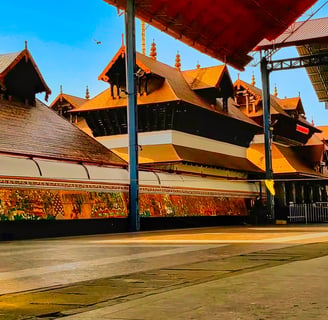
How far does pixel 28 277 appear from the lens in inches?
340

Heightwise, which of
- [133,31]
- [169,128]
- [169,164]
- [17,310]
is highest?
[133,31]

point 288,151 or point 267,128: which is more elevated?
point 267,128

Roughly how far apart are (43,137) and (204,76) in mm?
17782

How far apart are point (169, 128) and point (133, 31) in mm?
8811

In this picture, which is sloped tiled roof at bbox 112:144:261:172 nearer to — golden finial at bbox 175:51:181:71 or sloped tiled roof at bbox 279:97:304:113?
golden finial at bbox 175:51:181:71

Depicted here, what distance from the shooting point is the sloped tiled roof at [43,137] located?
75.9 feet

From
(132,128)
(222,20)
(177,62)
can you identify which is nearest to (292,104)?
(177,62)

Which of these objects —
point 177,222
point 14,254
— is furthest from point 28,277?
point 177,222

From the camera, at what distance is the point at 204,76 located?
4041cm

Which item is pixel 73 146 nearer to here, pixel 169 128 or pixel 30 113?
pixel 30 113

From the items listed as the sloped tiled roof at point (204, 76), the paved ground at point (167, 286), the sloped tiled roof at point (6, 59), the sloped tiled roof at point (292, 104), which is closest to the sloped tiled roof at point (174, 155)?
the sloped tiled roof at point (204, 76)

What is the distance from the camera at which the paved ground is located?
5379 mm

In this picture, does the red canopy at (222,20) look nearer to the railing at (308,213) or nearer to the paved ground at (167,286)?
the railing at (308,213)

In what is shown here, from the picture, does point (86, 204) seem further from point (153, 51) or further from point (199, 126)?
point (153, 51)
